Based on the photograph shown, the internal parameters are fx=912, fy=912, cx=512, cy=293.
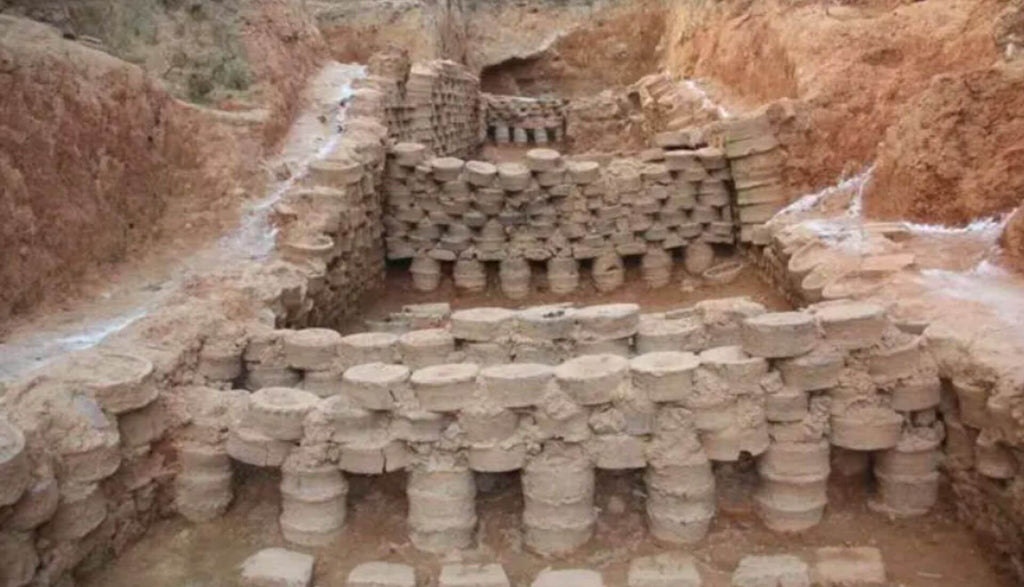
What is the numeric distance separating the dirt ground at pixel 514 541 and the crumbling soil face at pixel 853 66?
3.56 metres

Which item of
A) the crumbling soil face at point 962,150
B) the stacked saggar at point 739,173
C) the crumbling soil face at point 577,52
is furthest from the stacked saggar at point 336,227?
the crumbling soil face at point 577,52

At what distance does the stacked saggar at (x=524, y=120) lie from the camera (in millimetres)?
14156

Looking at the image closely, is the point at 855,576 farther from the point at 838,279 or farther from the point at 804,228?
the point at 804,228

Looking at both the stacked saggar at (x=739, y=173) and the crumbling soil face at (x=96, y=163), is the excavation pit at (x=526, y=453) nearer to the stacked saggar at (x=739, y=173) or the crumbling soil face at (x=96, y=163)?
the crumbling soil face at (x=96, y=163)

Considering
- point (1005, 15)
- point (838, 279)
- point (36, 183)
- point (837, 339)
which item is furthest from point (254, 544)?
point (1005, 15)

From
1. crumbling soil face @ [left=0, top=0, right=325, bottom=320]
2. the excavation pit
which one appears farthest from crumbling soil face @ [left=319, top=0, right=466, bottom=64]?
the excavation pit

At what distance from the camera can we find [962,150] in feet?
18.5

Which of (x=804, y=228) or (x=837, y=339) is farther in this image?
(x=804, y=228)

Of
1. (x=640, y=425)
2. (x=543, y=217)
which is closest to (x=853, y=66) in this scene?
(x=543, y=217)

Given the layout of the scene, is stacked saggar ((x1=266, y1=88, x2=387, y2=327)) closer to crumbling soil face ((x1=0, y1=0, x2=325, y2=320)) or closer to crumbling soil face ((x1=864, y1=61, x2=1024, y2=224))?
crumbling soil face ((x1=0, y1=0, x2=325, y2=320))

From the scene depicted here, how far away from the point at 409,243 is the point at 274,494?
3.89 meters

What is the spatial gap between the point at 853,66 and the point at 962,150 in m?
1.86

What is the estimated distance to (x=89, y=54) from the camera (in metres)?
5.67

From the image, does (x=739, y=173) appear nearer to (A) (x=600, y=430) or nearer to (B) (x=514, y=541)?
(A) (x=600, y=430)
